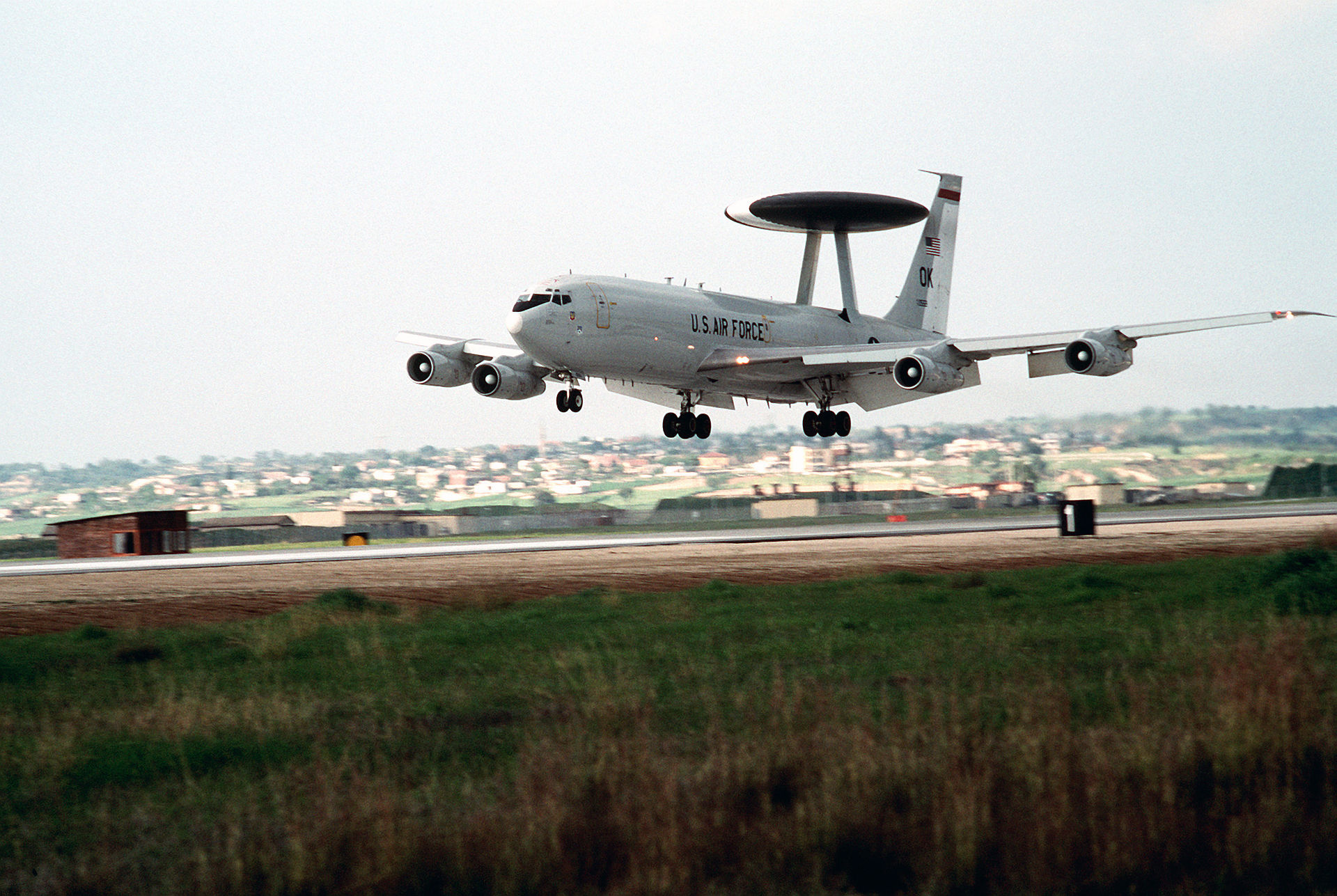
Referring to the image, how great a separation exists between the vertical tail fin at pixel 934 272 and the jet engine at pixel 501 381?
28.4 metres

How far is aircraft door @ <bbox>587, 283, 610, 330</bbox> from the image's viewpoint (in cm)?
4609

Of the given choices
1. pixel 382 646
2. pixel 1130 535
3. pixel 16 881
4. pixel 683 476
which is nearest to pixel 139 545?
pixel 1130 535

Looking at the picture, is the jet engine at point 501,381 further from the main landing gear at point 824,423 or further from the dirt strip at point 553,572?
the main landing gear at point 824,423

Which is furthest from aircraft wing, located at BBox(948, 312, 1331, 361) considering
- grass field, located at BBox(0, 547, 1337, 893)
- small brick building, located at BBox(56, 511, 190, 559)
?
small brick building, located at BBox(56, 511, 190, 559)

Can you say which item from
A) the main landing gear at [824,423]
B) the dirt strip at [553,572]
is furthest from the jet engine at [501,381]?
the main landing gear at [824,423]

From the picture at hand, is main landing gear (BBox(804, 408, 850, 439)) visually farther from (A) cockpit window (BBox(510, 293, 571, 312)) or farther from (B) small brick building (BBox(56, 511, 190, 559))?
(B) small brick building (BBox(56, 511, 190, 559))

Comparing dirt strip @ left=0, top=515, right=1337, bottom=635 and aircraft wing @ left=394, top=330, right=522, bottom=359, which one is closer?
dirt strip @ left=0, top=515, right=1337, bottom=635

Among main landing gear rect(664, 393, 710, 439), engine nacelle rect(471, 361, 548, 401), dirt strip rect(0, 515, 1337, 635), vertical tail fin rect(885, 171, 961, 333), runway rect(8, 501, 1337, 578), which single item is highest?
vertical tail fin rect(885, 171, 961, 333)

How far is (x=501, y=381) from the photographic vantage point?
52531 mm

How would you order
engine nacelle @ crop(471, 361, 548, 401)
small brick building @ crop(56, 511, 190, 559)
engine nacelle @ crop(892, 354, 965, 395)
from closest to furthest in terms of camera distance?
engine nacelle @ crop(471, 361, 548, 401)
engine nacelle @ crop(892, 354, 965, 395)
small brick building @ crop(56, 511, 190, 559)

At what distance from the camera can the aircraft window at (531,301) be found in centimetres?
4531

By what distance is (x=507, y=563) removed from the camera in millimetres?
46531

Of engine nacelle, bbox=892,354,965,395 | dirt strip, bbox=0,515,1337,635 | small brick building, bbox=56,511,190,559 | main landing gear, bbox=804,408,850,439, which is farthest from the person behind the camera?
small brick building, bbox=56,511,190,559

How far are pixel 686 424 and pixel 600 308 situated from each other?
11467mm
